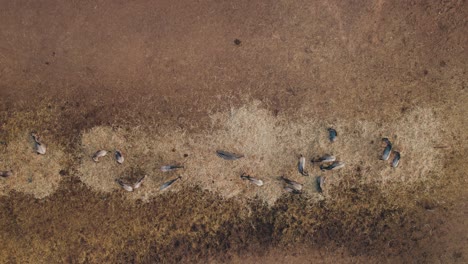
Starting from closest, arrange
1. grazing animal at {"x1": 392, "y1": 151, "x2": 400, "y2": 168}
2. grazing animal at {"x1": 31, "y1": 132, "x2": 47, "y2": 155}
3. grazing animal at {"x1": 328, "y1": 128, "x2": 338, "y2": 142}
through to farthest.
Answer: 1. grazing animal at {"x1": 31, "y1": 132, "x2": 47, "y2": 155}
2. grazing animal at {"x1": 328, "y1": 128, "x2": 338, "y2": 142}
3. grazing animal at {"x1": 392, "y1": 151, "x2": 400, "y2": 168}

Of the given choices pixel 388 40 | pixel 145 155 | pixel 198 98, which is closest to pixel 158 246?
pixel 145 155

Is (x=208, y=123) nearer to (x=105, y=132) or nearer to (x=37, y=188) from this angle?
(x=105, y=132)

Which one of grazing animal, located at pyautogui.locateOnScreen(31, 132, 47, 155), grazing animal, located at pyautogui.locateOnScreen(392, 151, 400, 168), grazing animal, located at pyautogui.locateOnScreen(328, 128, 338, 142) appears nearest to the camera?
grazing animal, located at pyautogui.locateOnScreen(31, 132, 47, 155)

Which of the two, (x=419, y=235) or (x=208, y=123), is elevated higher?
(x=208, y=123)

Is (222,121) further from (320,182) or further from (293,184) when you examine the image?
(320,182)

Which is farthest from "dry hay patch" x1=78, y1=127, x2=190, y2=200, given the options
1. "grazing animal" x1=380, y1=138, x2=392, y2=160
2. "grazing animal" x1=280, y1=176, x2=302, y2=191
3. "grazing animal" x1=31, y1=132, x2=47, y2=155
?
"grazing animal" x1=380, y1=138, x2=392, y2=160

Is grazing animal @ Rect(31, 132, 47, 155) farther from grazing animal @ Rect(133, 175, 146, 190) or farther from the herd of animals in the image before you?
grazing animal @ Rect(133, 175, 146, 190)

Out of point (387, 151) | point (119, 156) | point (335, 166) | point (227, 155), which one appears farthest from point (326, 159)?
point (119, 156)
